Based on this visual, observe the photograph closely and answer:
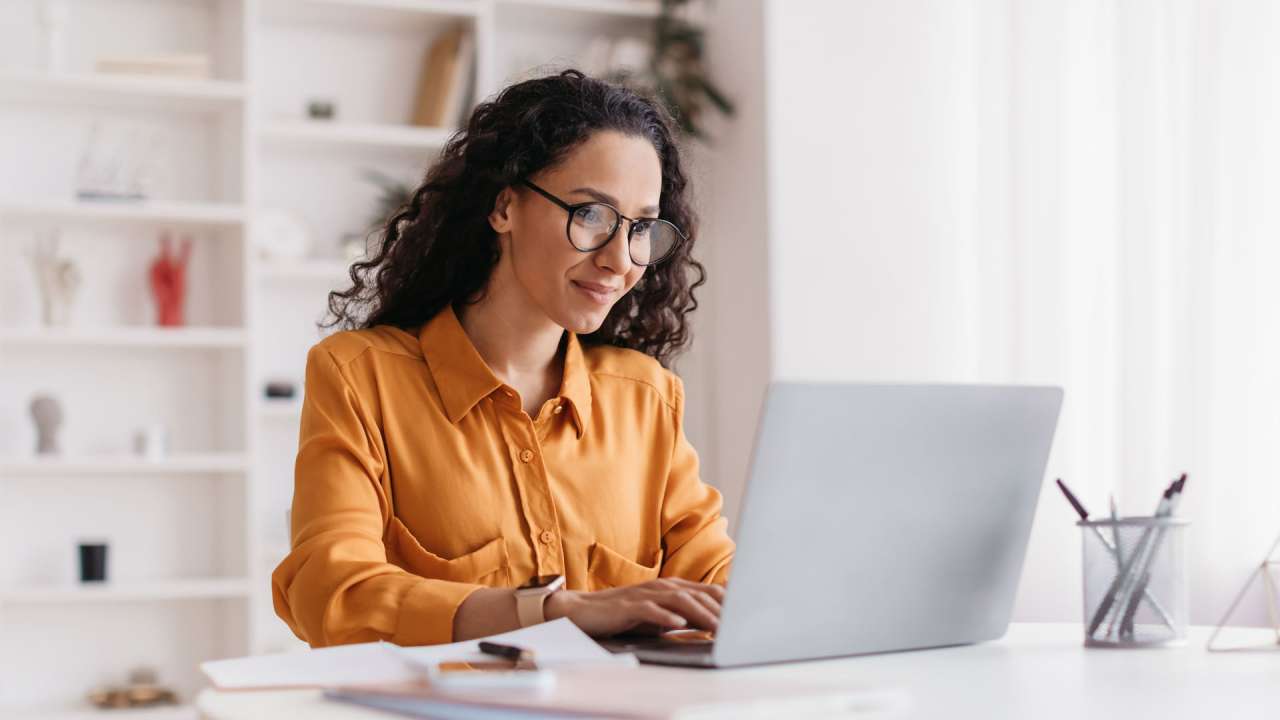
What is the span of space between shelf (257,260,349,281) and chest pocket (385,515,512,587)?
2213 mm

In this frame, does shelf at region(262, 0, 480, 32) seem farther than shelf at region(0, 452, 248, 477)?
Yes

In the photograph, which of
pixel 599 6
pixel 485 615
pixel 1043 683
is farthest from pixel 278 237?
pixel 1043 683

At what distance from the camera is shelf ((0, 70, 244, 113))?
3.57 meters

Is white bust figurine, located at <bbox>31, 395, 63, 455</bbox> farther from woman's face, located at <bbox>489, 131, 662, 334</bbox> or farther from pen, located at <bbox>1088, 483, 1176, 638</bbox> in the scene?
pen, located at <bbox>1088, 483, 1176, 638</bbox>

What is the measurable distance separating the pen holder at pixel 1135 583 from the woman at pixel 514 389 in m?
0.53

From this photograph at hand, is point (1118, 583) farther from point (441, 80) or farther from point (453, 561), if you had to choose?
point (441, 80)

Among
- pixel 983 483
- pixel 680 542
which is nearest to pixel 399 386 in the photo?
pixel 680 542

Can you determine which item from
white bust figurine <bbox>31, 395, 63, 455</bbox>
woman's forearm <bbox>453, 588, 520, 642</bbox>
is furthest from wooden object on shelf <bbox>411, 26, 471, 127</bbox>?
woman's forearm <bbox>453, 588, 520, 642</bbox>

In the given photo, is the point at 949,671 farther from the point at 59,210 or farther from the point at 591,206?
the point at 59,210

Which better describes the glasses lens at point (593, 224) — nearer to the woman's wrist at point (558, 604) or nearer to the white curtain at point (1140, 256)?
the woman's wrist at point (558, 604)

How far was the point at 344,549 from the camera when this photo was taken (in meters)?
1.46

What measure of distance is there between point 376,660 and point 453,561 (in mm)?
531

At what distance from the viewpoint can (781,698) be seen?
2.93ft

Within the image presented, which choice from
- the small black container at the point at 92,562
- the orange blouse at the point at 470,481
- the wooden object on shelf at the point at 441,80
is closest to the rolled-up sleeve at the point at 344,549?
the orange blouse at the point at 470,481
